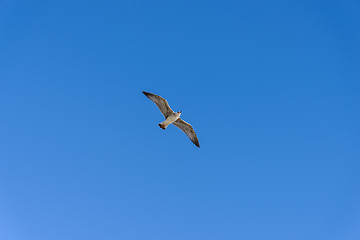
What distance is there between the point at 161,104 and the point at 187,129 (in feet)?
13.8

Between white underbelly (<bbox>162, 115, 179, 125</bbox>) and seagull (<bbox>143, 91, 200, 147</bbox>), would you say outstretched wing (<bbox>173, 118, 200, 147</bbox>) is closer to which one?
seagull (<bbox>143, 91, 200, 147</bbox>)

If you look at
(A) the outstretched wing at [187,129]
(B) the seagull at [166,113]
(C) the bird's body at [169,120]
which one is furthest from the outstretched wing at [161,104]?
(A) the outstretched wing at [187,129]

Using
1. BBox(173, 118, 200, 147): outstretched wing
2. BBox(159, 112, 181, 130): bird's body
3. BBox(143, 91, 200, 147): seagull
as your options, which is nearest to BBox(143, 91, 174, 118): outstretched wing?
BBox(143, 91, 200, 147): seagull

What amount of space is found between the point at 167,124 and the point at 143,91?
361 centimetres

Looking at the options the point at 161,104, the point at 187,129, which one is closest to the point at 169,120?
the point at 161,104

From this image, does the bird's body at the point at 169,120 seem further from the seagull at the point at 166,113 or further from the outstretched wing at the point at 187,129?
the outstretched wing at the point at 187,129

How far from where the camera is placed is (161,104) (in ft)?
102

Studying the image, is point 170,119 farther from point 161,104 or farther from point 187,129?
point 187,129

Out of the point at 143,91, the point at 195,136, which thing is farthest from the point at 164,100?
the point at 195,136

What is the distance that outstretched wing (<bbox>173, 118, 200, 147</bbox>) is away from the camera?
3288 cm

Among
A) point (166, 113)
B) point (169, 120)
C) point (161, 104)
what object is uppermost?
point (161, 104)

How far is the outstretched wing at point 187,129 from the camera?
32875mm

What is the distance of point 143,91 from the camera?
1211 inches

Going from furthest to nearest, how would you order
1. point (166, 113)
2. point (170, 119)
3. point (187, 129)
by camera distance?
1. point (187, 129)
2. point (166, 113)
3. point (170, 119)
